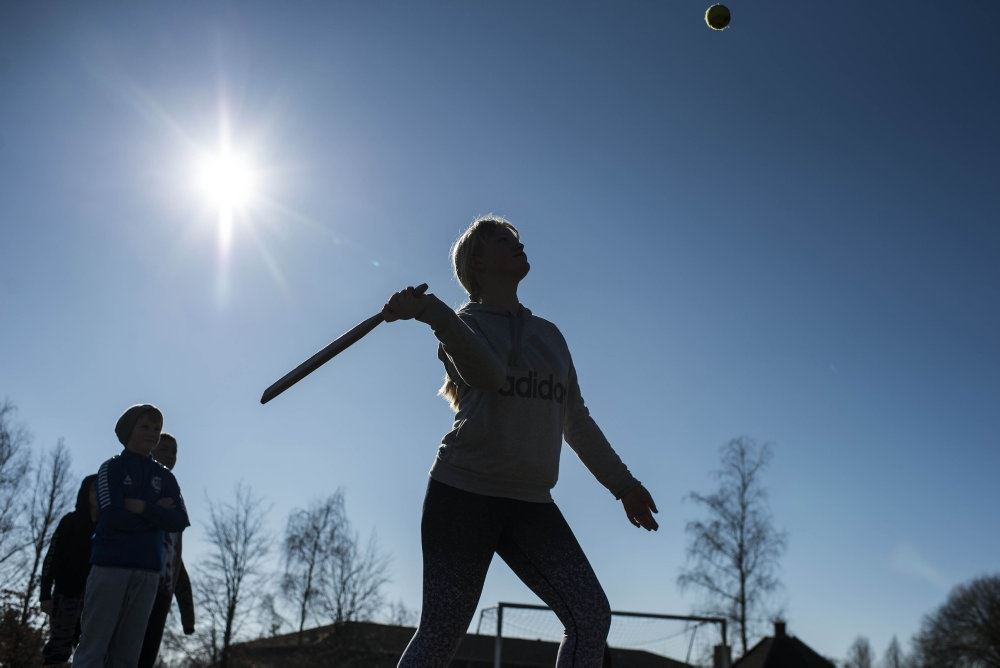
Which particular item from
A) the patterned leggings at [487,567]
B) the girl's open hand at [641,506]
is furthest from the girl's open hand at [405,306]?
the girl's open hand at [641,506]

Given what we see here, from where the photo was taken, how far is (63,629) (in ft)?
16.0

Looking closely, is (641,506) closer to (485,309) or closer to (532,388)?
(532,388)

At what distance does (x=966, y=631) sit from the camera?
168 feet

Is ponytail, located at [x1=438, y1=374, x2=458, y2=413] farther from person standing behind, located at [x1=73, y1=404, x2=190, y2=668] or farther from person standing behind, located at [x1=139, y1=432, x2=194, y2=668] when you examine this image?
person standing behind, located at [x1=139, y1=432, x2=194, y2=668]

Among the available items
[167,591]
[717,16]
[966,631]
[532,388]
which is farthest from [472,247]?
[966,631]

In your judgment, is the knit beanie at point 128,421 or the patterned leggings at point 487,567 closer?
the patterned leggings at point 487,567

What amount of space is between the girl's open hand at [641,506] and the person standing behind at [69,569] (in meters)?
3.59

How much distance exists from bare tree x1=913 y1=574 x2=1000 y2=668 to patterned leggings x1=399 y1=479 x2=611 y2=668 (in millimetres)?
55851

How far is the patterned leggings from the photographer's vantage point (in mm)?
2377

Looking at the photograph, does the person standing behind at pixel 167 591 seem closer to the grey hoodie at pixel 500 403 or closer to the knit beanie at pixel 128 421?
the knit beanie at pixel 128 421

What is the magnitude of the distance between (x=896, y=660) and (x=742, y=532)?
86740mm

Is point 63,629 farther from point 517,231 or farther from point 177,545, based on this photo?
point 517,231

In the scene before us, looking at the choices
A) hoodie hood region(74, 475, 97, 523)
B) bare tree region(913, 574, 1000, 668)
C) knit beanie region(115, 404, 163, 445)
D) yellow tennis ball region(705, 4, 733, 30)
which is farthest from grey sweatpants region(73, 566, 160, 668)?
bare tree region(913, 574, 1000, 668)

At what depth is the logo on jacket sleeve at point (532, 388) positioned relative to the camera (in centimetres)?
268
